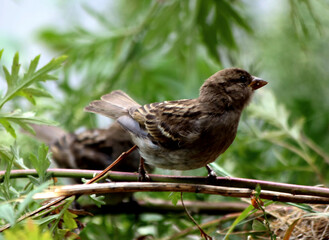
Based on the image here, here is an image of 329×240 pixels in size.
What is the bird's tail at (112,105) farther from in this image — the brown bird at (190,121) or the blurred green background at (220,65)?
the blurred green background at (220,65)

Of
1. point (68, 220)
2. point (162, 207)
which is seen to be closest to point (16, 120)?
point (68, 220)

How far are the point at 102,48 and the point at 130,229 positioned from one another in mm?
1146

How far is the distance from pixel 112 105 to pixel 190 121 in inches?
12.8

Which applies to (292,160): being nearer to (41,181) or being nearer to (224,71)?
(224,71)

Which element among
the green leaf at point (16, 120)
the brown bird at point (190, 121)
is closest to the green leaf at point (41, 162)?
the green leaf at point (16, 120)

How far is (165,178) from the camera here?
49.8 inches

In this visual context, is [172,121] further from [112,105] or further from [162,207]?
[162,207]

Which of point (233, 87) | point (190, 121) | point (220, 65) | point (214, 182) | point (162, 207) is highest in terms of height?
point (220, 65)

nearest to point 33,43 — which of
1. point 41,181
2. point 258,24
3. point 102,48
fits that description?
point 102,48

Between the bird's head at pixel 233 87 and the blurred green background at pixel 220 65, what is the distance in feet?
0.69

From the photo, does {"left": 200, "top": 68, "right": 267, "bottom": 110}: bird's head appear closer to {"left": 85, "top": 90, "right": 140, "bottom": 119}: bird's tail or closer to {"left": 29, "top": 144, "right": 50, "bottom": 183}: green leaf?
{"left": 85, "top": 90, "right": 140, "bottom": 119}: bird's tail

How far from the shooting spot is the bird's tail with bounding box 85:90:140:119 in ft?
5.53

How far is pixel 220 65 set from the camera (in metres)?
2.08

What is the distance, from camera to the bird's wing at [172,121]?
152 cm
